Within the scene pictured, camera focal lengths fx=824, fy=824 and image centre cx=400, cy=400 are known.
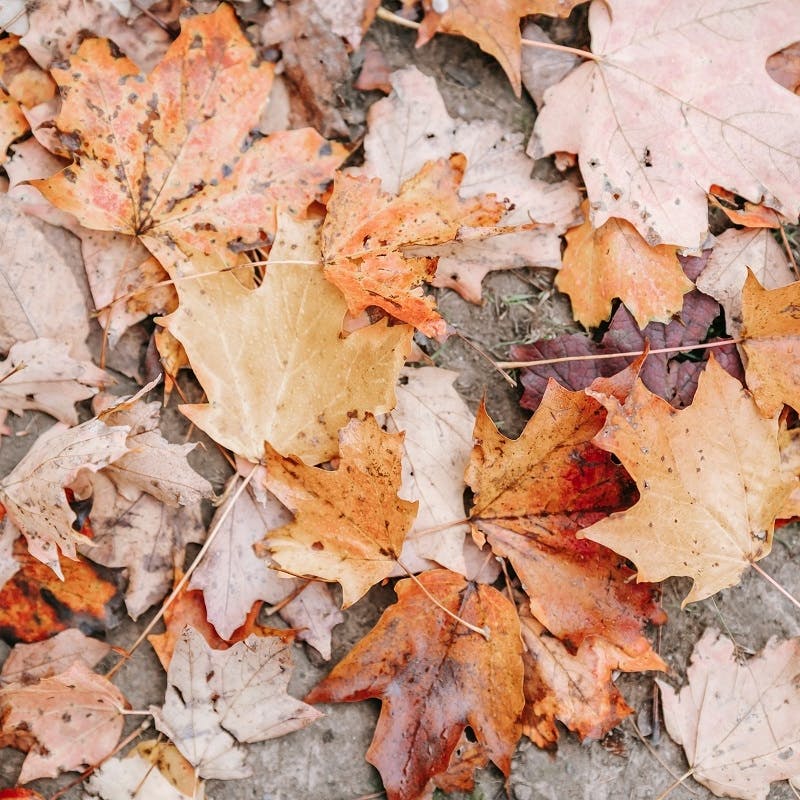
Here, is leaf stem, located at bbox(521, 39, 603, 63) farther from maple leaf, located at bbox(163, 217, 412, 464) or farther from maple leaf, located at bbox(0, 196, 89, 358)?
maple leaf, located at bbox(0, 196, 89, 358)

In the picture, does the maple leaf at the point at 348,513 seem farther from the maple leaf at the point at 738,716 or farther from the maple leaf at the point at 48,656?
the maple leaf at the point at 738,716

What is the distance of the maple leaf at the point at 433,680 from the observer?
180 cm

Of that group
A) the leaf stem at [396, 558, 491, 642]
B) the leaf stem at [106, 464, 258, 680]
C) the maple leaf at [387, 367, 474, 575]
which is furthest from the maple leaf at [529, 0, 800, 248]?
the leaf stem at [106, 464, 258, 680]

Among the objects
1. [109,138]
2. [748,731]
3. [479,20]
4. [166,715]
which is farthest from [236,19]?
[748,731]

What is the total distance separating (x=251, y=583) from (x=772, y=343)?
1.32 metres

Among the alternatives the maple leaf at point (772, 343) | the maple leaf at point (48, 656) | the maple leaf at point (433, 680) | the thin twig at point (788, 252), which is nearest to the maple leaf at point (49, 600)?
the maple leaf at point (48, 656)

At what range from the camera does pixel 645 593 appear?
1.87 m

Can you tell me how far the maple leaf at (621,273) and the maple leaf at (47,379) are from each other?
3.73 ft

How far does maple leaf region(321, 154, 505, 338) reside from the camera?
1.78m

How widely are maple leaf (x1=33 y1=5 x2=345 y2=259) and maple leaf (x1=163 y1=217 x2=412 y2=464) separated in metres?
0.15

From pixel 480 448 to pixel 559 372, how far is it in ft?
0.99

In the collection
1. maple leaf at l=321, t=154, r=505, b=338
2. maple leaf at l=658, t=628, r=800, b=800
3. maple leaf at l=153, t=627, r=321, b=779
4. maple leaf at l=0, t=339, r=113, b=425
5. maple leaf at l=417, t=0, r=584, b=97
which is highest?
maple leaf at l=417, t=0, r=584, b=97

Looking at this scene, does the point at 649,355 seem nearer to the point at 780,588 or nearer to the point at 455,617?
the point at 780,588

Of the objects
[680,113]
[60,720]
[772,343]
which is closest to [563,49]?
[680,113]
